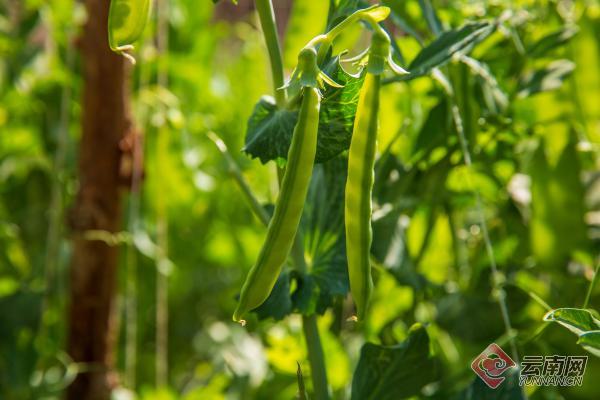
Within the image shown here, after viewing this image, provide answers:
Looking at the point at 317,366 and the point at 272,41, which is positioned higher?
the point at 272,41

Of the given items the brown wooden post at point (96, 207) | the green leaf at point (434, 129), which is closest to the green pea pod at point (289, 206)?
the green leaf at point (434, 129)

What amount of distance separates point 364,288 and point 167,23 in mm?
731

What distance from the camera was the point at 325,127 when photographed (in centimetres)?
34

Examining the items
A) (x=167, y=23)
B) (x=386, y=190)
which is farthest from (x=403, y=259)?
(x=167, y=23)

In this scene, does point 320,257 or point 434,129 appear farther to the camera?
point 434,129

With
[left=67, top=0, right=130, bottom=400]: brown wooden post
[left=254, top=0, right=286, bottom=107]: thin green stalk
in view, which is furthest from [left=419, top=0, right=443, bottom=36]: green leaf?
[left=67, top=0, right=130, bottom=400]: brown wooden post

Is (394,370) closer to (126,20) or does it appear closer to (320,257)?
(320,257)

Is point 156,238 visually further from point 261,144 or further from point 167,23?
point 261,144

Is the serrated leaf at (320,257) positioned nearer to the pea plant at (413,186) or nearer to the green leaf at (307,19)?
the pea plant at (413,186)

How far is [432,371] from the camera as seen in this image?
42 centimetres
